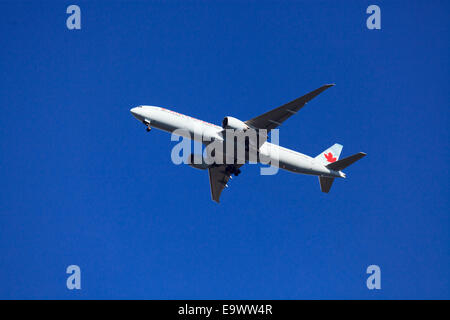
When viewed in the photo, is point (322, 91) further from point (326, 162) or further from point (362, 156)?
point (326, 162)

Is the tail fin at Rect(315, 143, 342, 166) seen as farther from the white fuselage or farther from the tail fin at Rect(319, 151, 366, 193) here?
the white fuselage

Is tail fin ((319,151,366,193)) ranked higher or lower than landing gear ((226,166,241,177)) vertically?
lower

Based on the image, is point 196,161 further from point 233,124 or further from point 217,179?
point 233,124

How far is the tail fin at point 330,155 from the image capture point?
45025mm

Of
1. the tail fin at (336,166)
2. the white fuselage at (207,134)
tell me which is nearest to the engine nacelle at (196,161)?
the white fuselage at (207,134)

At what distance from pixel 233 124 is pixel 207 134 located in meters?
2.56

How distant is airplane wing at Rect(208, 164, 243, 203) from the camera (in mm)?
47906

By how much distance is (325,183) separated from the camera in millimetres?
44375

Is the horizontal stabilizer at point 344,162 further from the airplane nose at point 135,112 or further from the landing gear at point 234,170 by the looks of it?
the airplane nose at point 135,112

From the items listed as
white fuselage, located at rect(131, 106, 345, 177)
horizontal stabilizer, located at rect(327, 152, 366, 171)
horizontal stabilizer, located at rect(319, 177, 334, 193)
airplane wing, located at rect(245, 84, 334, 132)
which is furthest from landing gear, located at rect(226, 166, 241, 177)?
horizontal stabilizer, located at rect(327, 152, 366, 171)

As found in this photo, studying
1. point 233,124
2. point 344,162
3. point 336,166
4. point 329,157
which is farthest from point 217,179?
point 344,162

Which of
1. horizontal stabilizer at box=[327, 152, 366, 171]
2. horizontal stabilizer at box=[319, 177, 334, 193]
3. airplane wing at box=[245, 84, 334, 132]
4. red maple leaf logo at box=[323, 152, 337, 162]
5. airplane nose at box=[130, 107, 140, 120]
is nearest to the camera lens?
airplane wing at box=[245, 84, 334, 132]

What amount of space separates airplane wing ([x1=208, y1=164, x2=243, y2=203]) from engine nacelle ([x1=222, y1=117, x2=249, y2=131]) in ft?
28.4

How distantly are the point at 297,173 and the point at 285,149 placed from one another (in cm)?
269
